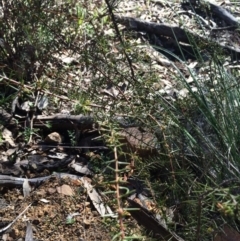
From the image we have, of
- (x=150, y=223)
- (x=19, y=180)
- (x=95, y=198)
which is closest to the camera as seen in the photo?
(x=150, y=223)

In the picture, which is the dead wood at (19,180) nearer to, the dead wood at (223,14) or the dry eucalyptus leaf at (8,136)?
the dry eucalyptus leaf at (8,136)

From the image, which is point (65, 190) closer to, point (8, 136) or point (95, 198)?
point (95, 198)

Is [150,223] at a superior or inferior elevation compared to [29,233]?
superior

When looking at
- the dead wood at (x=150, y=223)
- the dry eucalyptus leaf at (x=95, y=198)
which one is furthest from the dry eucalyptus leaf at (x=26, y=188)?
the dead wood at (x=150, y=223)

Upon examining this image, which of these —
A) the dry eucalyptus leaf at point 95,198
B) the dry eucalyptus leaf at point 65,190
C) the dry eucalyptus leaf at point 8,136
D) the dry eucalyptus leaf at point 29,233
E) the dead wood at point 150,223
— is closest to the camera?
the dead wood at point 150,223

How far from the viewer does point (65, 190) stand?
2982 mm

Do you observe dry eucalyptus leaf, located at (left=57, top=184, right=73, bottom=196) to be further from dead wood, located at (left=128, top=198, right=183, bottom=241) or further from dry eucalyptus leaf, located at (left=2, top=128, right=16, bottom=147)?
dead wood, located at (left=128, top=198, right=183, bottom=241)

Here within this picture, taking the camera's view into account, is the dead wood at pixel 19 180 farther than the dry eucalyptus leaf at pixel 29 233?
Yes

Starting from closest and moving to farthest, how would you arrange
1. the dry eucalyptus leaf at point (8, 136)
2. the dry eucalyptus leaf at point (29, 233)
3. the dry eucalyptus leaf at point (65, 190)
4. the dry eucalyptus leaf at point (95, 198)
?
the dry eucalyptus leaf at point (29, 233)
the dry eucalyptus leaf at point (95, 198)
the dry eucalyptus leaf at point (65, 190)
the dry eucalyptus leaf at point (8, 136)

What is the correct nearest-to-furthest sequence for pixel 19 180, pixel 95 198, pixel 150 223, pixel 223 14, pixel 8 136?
pixel 150 223
pixel 95 198
pixel 19 180
pixel 8 136
pixel 223 14

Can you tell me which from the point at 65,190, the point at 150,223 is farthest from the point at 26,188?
the point at 150,223

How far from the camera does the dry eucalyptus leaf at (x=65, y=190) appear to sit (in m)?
2.97

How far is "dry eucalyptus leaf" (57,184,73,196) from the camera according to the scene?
2.97 meters

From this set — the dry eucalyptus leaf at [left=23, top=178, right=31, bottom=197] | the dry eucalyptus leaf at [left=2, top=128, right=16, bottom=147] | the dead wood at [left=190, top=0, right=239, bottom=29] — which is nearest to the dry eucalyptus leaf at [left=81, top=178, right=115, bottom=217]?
the dry eucalyptus leaf at [left=23, top=178, right=31, bottom=197]
